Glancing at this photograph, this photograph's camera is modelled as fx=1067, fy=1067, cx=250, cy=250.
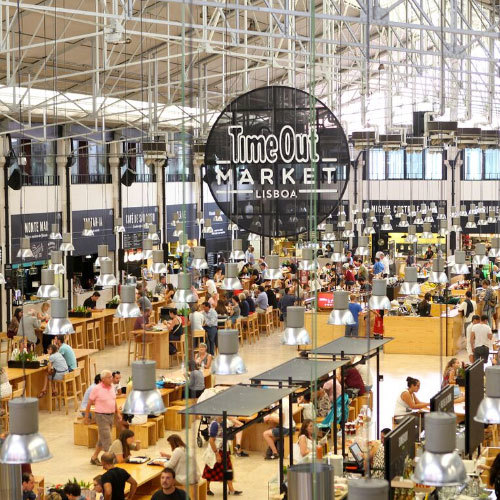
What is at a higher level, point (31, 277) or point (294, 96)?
point (294, 96)

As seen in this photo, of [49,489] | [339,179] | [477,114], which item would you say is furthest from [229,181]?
[477,114]

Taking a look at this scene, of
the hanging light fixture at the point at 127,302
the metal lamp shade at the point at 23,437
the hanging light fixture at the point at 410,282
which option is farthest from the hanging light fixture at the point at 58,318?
the hanging light fixture at the point at 410,282

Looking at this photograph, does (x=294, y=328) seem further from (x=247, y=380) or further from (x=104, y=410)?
(x=247, y=380)

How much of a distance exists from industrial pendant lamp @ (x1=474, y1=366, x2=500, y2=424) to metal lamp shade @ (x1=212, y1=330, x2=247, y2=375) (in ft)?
9.14

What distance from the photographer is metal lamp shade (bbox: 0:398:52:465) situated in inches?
247

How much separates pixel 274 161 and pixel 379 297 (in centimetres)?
710

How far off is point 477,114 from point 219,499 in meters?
28.7

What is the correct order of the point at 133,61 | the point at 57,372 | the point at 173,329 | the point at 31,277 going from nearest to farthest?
the point at 57,372 < the point at 173,329 < the point at 133,61 < the point at 31,277

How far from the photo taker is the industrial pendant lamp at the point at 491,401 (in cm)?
684

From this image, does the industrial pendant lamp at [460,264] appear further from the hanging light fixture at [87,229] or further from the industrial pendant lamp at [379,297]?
the hanging light fixture at [87,229]

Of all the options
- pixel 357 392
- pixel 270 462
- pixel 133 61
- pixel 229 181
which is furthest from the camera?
pixel 133 61

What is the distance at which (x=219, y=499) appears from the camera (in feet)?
35.3

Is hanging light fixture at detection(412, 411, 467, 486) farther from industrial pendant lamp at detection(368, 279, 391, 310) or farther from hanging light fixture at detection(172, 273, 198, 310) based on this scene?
industrial pendant lamp at detection(368, 279, 391, 310)

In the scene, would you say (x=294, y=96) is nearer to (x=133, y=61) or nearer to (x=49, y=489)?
(x=49, y=489)
